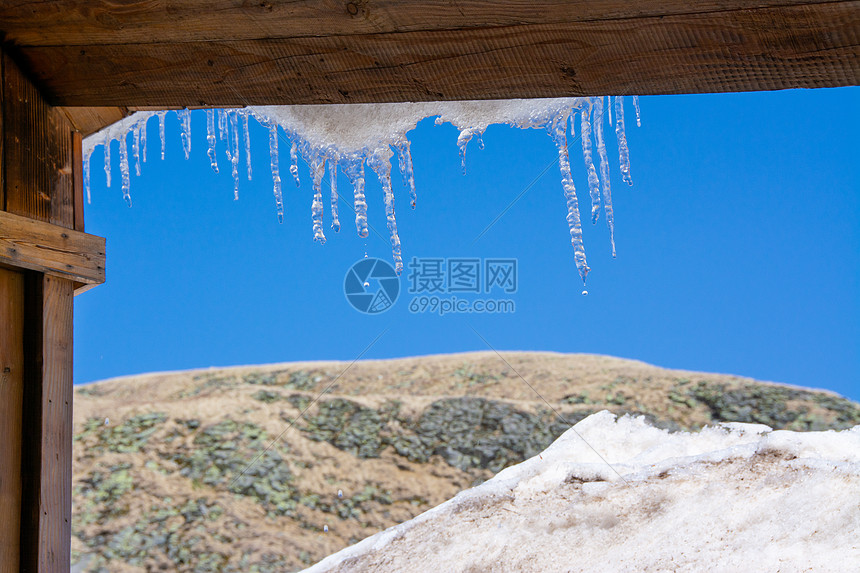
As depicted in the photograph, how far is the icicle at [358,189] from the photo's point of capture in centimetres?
251

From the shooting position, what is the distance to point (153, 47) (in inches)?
66.5

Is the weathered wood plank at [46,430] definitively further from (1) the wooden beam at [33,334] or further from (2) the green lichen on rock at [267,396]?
(2) the green lichen on rock at [267,396]

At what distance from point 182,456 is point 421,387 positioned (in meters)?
3.90

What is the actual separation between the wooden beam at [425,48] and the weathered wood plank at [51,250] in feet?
1.37

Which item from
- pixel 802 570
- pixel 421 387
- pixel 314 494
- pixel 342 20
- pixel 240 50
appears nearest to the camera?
pixel 342 20

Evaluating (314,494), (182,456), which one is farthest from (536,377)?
(182,456)

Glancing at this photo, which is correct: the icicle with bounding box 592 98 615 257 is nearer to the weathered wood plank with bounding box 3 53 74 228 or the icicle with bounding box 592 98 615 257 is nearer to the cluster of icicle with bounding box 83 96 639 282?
the cluster of icicle with bounding box 83 96 639 282

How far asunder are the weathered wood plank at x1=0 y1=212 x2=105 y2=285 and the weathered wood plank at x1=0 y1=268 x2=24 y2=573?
73mm

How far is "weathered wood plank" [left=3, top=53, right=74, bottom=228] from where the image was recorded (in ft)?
6.00

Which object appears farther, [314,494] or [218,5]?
[314,494]

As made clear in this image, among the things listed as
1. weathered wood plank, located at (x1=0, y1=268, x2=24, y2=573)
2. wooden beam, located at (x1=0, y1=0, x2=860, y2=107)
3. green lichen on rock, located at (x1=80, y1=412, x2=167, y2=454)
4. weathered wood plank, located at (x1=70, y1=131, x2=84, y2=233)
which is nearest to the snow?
weathered wood plank, located at (x1=0, y1=268, x2=24, y2=573)

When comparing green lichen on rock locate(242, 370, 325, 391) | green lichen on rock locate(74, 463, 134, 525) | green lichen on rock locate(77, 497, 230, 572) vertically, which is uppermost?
green lichen on rock locate(242, 370, 325, 391)

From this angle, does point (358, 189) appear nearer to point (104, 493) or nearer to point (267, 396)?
point (104, 493)

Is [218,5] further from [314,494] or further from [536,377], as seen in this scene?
[536,377]
